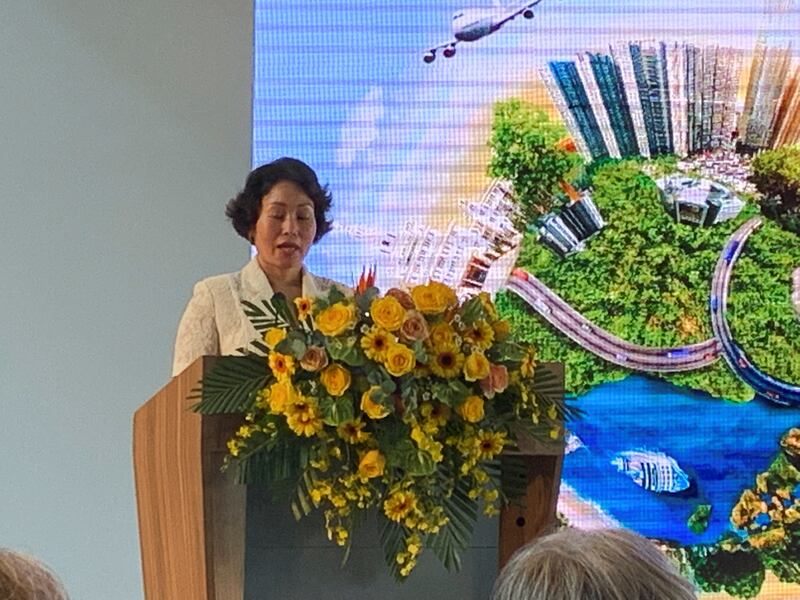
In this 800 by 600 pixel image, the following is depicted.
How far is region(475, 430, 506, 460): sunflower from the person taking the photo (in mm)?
1510

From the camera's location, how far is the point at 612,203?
3.34 meters

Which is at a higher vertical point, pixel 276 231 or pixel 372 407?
pixel 276 231

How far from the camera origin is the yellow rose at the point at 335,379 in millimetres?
1459

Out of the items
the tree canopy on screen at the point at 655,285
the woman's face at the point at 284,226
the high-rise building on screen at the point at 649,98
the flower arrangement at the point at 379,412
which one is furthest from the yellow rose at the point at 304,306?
the high-rise building on screen at the point at 649,98

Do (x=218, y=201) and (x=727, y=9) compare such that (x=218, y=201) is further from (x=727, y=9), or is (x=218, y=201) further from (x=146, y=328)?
(x=727, y=9)

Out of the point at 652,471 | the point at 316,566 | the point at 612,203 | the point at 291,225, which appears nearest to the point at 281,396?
the point at 316,566

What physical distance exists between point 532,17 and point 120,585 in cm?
189

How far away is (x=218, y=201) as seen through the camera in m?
3.09

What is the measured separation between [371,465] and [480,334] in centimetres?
23

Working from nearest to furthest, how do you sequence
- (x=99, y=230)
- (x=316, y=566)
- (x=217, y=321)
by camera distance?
(x=316, y=566)
(x=217, y=321)
(x=99, y=230)

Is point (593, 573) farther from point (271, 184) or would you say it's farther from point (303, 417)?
point (271, 184)

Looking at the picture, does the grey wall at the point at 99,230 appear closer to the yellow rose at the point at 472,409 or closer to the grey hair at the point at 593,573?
the yellow rose at the point at 472,409

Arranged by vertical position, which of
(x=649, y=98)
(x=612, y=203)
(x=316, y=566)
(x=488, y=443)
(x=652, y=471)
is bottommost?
(x=652, y=471)

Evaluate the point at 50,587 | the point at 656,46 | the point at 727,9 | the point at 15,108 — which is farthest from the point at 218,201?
the point at 50,587
